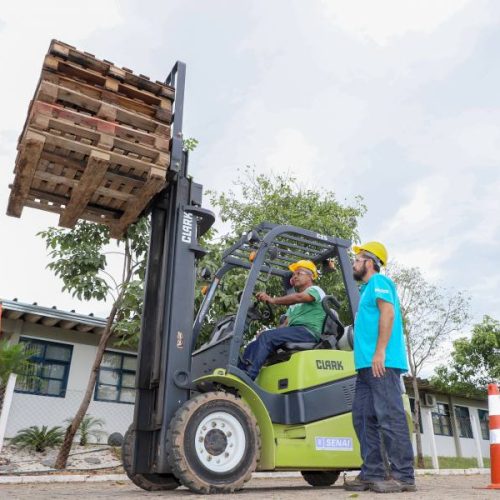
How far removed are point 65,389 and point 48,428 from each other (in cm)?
146

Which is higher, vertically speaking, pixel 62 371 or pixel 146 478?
pixel 62 371

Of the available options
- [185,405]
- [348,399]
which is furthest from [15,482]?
[348,399]

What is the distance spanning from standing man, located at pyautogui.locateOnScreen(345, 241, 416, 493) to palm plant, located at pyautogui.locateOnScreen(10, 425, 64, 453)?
1097cm

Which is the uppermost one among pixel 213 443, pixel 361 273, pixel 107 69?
pixel 107 69

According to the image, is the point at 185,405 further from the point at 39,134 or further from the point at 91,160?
the point at 39,134

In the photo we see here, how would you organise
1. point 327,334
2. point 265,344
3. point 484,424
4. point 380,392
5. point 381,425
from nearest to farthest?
point 381,425, point 380,392, point 265,344, point 327,334, point 484,424

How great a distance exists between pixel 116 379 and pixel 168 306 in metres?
13.2

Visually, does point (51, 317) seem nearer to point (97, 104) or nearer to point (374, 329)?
point (97, 104)

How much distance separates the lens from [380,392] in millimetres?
4551

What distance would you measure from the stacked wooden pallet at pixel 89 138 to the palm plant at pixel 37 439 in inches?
380

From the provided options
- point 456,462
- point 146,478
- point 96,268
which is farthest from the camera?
point 456,462

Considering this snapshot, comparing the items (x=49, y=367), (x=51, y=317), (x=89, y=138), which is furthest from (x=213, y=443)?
(x=49, y=367)

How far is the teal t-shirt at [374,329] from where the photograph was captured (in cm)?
471

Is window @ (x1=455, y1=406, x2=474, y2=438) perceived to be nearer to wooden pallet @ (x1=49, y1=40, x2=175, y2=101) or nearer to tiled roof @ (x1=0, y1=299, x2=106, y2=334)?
tiled roof @ (x1=0, y1=299, x2=106, y2=334)
